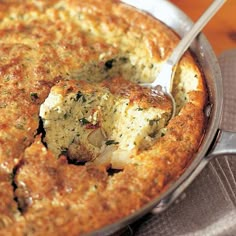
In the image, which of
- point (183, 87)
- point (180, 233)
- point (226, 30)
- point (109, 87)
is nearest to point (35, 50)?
point (109, 87)

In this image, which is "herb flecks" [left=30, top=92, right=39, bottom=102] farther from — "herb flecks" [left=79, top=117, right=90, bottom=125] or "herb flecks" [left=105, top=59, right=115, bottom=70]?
"herb flecks" [left=105, top=59, right=115, bottom=70]

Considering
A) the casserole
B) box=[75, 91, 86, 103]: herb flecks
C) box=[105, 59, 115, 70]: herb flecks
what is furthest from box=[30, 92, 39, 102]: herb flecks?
box=[105, 59, 115, 70]: herb flecks

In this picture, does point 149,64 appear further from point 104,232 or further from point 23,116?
point 104,232

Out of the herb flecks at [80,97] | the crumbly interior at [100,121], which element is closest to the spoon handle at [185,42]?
the crumbly interior at [100,121]

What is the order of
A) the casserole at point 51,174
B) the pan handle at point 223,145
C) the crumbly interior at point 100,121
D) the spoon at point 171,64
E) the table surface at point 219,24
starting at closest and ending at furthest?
1. the casserole at point 51,174
2. the pan handle at point 223,145
3. the crumbly interior at point 100,121
4. the spoon at point 171,64
5. the table surface at point 219,24

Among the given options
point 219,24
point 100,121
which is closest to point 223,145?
point 100,121

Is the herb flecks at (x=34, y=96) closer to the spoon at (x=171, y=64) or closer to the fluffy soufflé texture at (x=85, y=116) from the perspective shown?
the fluffy soufflé texture at (x=85, y=116)

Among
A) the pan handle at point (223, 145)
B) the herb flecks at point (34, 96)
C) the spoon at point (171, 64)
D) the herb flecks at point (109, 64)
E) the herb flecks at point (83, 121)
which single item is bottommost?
the herb flecks at point (34, 96)
